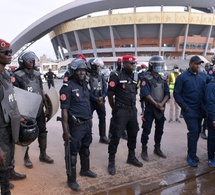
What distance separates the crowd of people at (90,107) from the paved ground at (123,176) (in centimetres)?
14

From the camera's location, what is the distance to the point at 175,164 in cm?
448

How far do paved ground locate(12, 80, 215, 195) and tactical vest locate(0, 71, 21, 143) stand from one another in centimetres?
86

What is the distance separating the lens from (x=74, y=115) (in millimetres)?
3537

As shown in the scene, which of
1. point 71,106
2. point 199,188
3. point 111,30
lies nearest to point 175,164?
A: point 199,188

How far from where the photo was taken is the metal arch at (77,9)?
50.1 meters

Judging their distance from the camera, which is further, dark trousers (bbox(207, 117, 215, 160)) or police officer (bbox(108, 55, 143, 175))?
dark trousers (bbox(207, 117, 215, 160))

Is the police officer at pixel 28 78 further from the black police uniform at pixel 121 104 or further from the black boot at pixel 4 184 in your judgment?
the black boot at pixel 4 184

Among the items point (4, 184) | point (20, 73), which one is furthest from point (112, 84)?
point (4, 184)

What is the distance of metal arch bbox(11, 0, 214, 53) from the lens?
50094mm

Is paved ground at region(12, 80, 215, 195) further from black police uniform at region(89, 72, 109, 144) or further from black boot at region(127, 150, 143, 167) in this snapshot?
black police uniform at region(89, 72, 109, 144)

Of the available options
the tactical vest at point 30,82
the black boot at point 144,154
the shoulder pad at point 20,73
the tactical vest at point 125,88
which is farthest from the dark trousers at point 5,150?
the black boot at point 144,154

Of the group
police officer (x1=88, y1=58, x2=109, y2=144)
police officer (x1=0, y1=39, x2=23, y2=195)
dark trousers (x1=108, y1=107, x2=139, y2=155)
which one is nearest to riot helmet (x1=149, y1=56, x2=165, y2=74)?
dark trousers (x1=108, y1=107, x2=139, y2=155)

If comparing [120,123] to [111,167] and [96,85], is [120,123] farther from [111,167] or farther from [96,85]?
[96,85]

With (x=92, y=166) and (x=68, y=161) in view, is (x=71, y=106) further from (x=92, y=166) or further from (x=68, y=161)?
(x=92, y=166)
